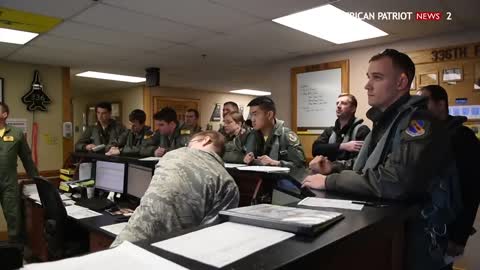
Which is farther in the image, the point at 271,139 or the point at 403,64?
the point at 271,139

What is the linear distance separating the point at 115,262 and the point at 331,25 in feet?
9.46

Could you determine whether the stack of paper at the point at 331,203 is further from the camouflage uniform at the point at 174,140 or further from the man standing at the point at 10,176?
the man standing at the point at 10,176

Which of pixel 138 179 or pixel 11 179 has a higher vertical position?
pixel 138 179

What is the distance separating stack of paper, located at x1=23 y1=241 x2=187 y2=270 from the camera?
0.58 metres

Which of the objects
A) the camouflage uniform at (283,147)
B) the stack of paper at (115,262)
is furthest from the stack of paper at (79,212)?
the stack of paper at (115,262)

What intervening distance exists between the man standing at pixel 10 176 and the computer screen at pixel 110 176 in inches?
52.0

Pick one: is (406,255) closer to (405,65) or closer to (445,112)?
(405,65)

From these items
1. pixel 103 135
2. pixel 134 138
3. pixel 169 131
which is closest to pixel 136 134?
pixel 134 138

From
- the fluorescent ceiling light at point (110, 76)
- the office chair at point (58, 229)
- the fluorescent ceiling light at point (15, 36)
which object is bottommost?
the office chair at point (58, 229)

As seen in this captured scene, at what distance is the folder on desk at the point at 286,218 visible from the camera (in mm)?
782

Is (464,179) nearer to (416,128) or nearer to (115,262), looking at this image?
(416,128)

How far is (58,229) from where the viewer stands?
2385 millimetres

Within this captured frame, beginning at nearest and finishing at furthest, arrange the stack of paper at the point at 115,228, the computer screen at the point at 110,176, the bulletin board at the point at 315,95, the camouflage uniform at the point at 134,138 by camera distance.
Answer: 1. the stack of paper at the point at 115,228
2. the computer screen at the point at 110,176
3. the bulletin board at the point at 315,95
4. the camouflage uniform at the point at 134,138

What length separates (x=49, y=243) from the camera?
250cm
